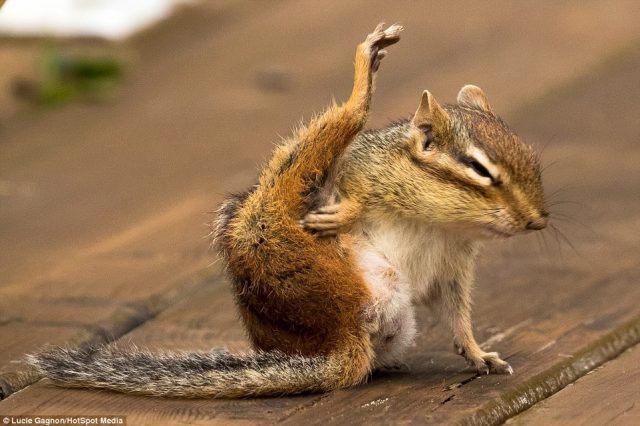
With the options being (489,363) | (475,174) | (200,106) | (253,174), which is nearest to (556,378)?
(489,363)

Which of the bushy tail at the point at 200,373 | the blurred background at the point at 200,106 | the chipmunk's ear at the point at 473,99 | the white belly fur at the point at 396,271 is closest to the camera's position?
the bushy tail at the point at 200,373

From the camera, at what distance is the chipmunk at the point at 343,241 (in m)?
2.92

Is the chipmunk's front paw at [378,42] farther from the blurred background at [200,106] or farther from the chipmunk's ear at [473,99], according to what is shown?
the blurred background at [200,106]

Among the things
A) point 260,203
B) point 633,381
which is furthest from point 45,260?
point 633,381

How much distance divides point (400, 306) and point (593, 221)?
132cm

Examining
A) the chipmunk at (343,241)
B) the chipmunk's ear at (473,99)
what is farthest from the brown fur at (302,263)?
the chipmunk's ear at (473,99)

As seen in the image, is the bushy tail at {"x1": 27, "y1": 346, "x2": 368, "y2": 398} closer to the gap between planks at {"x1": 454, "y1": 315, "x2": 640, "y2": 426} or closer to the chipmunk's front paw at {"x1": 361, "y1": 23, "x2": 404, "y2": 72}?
→ the gap between planks at {"x1": 454, "y1": 315, "x2": 640, "y2": 426}

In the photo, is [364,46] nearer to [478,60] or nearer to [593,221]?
[593,221]

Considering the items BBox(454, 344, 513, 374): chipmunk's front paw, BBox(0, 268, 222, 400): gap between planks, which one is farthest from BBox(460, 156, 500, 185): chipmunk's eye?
BBox(0, 268, 222, 400): gap between planks

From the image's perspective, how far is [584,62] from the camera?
17.3 ft

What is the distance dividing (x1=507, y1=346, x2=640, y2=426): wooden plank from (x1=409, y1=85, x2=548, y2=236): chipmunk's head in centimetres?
36

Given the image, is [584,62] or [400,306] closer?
[400,306]

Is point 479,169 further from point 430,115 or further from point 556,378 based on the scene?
point 556,378

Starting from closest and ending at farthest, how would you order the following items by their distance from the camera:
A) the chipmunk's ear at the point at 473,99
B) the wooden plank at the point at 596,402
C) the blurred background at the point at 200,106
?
the wooden plank at the point at 596,402, the chipmunk's ear at the point at 473,99, the blurred background at the point at 200,106
